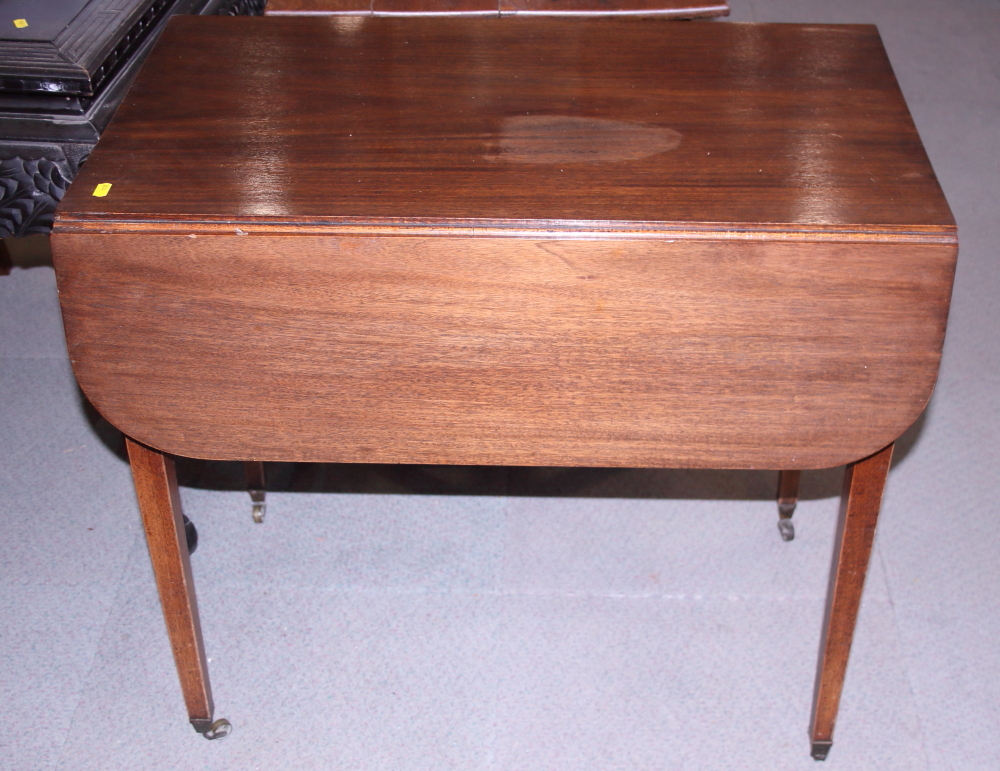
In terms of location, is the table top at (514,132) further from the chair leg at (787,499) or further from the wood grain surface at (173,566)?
the chair leg at (787,499)

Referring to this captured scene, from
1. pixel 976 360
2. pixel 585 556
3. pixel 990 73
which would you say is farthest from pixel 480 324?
pixel 990 73

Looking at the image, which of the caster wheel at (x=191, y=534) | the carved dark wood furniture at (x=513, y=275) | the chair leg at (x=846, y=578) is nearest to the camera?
the carved dark wood furniture at (x=513, y=275)

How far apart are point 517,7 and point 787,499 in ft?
3.20

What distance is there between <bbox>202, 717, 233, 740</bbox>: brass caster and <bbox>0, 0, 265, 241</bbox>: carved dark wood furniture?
2.25 feet

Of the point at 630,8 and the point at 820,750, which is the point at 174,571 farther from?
the point at 630,8

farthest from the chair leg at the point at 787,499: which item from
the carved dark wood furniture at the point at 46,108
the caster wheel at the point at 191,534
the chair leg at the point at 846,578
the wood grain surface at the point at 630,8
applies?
the carved dark wood furniture at the point at 46,108

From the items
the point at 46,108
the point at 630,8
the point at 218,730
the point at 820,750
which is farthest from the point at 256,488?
the point at 630,8

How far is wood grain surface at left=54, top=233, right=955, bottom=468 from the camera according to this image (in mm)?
1035

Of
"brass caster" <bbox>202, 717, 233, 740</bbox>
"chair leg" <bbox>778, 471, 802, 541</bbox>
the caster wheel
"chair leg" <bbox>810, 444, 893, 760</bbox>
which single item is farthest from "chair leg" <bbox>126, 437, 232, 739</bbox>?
"chair leg" <bbox>778, 471, 802, 541</bbox>

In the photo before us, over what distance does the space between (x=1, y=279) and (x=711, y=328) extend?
175 cm

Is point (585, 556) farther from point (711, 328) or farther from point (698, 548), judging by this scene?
point (711, 328)

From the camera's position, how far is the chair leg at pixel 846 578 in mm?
1192

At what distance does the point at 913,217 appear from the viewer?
103cm

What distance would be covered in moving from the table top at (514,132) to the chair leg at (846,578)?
1.00 ft
